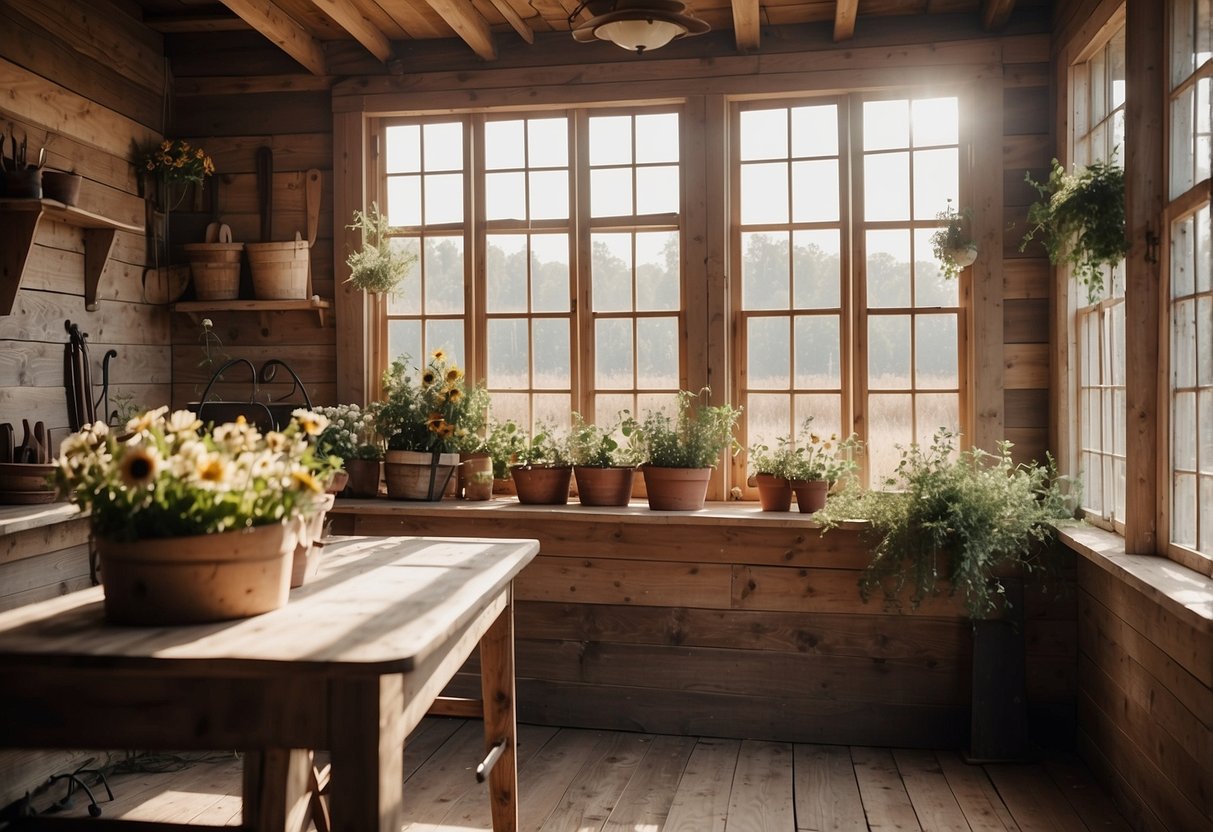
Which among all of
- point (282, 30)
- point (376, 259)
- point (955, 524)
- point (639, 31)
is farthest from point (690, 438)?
point (282, 30)

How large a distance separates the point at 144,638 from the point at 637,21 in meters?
2.14

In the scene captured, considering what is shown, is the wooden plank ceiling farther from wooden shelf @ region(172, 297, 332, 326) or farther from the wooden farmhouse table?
the wooden farmhouse table

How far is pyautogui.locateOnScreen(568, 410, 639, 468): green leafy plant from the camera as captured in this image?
177 inches

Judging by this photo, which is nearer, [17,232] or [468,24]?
[17,232]

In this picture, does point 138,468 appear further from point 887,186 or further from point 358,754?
point 887,186

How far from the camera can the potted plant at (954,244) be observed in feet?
13.8

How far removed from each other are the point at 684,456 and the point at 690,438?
8cm

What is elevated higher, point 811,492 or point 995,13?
point 995,13

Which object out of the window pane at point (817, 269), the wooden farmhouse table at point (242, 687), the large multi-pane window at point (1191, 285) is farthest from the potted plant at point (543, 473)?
the wooden farmhouse table at point (242, 687)

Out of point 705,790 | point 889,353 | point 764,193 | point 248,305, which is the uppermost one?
point 764,193

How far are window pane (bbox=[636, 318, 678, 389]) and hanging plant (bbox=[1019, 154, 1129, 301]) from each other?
63.1 inches

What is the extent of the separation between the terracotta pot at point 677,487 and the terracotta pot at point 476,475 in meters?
0.74

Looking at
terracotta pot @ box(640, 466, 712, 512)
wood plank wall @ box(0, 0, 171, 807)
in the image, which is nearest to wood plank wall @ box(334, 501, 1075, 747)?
terracotta pot @ box(640, 466, 712, 512)

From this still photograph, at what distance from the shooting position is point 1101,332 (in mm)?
3844
